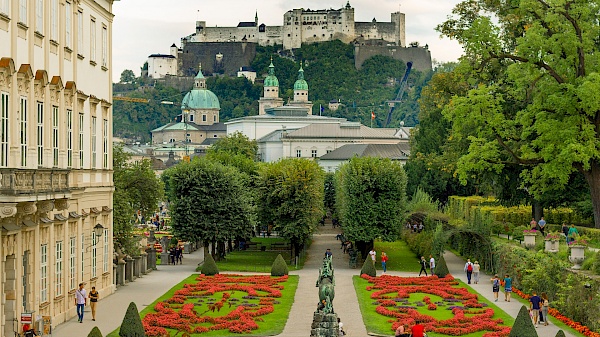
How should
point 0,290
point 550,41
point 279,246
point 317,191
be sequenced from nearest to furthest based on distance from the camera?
point 0,290
point 550,41
point 317,191
point 279,246

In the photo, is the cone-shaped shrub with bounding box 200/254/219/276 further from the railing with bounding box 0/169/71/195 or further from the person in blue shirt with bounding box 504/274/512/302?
the railing with bounding box 0/169/71/195

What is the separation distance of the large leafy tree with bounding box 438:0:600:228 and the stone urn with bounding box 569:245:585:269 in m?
13.1

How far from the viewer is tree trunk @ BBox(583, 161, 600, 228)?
5897 cm

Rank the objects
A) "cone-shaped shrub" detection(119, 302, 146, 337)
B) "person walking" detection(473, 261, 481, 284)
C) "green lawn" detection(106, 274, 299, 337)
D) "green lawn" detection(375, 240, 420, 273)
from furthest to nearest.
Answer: "green lawn" detection(375, 240, 420, 273) → "person walking" detection(473, 261, 481, 284) → "green lawn" detection(106, 274, 299, 337) → "cone-shaped shrub" detection(119, 302, 146, 337)

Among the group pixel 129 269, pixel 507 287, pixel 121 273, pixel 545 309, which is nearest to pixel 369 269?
pixel 129 269

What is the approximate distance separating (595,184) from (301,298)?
17137mm

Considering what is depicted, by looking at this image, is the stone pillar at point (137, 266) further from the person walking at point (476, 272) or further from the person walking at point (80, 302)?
the person walking at point (80, 302)

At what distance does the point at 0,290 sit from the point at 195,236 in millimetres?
37936

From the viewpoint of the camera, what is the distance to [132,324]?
35875mm

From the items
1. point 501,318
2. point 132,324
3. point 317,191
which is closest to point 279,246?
point 317,191

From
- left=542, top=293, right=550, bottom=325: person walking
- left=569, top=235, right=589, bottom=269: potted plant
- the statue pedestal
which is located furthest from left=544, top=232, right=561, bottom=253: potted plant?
the statue pedestal

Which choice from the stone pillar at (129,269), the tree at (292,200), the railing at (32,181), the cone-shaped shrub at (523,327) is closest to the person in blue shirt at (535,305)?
the cone-shaped shrub at (523,327)

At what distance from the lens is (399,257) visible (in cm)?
7638

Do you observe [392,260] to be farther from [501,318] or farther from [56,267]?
[56,267]
